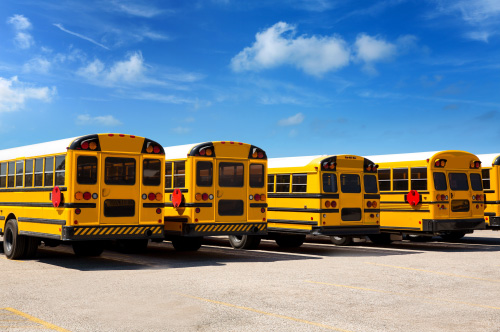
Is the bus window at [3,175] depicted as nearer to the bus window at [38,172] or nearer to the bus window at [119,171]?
the bus window at [38,172]

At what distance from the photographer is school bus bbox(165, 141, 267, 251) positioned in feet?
41.5

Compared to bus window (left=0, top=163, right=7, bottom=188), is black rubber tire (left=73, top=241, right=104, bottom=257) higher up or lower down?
lower down

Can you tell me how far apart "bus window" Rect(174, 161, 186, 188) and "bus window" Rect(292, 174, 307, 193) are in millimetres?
3249

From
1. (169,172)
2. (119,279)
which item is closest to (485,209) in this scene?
(169,172)

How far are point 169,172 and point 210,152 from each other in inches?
46.8

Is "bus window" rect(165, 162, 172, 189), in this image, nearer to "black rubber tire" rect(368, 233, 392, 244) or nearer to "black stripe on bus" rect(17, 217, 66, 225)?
"black stripe on bus" rect(17, 217, 66, 225)

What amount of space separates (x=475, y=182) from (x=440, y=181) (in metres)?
1.47

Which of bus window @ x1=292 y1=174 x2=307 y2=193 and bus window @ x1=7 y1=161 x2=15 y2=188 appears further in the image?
bus window @ x1=292 y1=174 x2=307 y2=193

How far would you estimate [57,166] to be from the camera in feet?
36.8

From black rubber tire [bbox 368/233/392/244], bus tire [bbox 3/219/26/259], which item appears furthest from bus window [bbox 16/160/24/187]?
black rubber tire [bbox 368/233/392/244]

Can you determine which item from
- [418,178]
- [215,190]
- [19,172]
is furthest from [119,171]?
[418,178]

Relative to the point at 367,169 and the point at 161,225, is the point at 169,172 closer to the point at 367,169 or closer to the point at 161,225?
the point at 161,225

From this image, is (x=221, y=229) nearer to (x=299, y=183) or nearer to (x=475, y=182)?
(x=299, y=183)

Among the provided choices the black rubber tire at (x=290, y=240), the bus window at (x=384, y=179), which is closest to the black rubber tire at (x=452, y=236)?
the bus window at (x=384, y=179)
